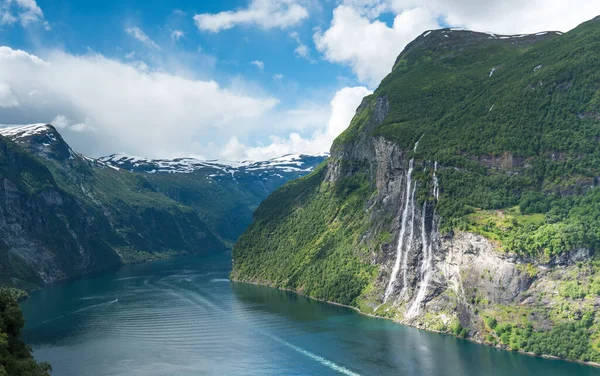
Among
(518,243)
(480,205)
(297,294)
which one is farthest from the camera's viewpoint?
(297,294)

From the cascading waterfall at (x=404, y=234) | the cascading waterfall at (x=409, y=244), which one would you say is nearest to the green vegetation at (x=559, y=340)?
the cascading waterfall at (x=409, y=244)

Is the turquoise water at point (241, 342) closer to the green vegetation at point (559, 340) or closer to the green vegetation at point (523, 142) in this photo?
the green vegetation at point (559, 340)

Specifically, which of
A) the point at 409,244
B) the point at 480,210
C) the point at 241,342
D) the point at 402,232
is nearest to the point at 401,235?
the point at 402,232

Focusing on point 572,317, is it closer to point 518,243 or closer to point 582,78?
point 518,243

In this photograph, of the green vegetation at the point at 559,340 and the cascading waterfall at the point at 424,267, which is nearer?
the green vegetation at the point at 559,340

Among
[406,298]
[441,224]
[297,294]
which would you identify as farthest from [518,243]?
[297,294]
